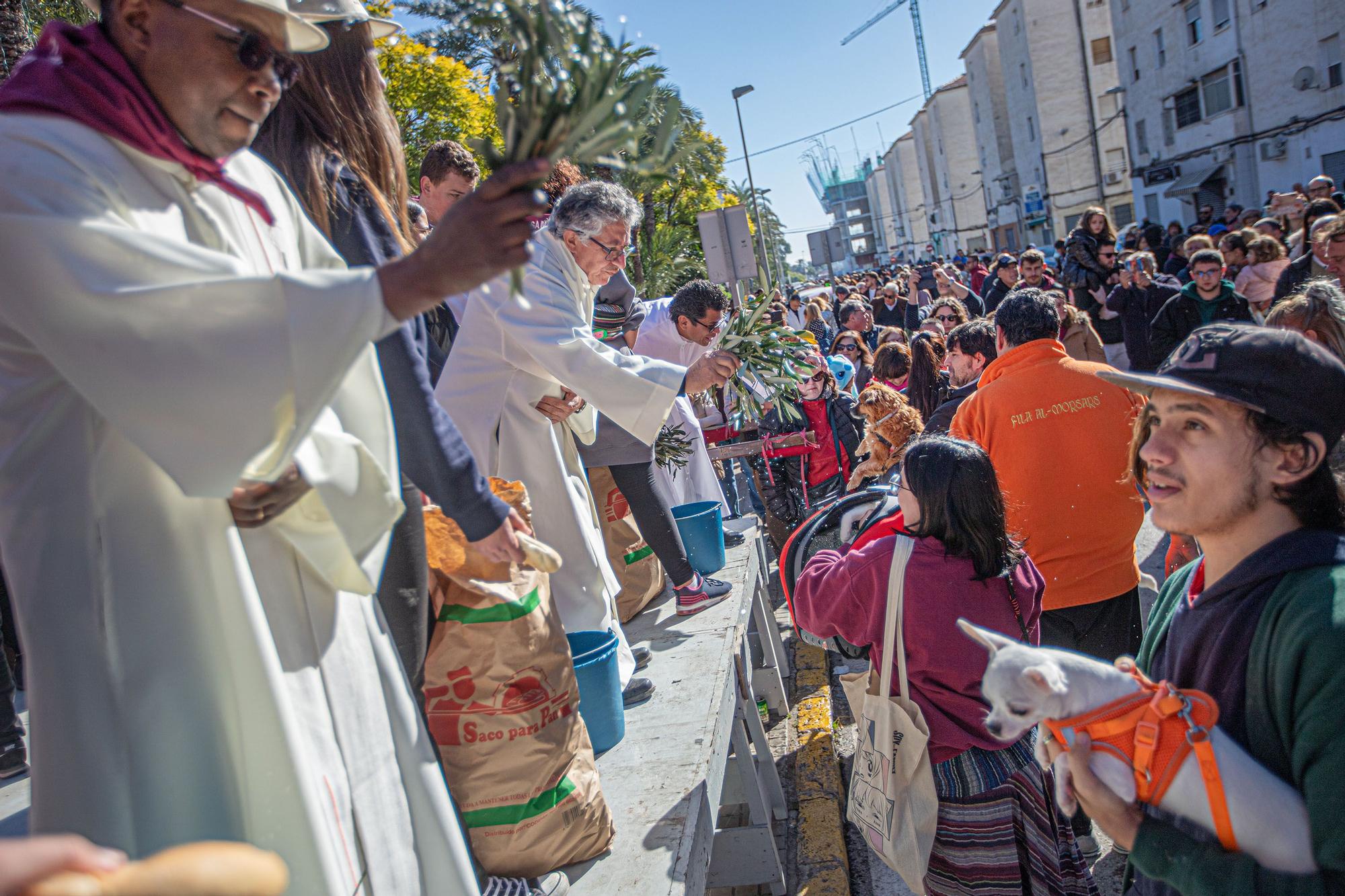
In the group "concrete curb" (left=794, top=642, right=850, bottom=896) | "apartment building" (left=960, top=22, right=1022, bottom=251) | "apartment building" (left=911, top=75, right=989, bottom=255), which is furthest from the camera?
"apartment building" (left=911, top=75, right=989, bottom=255)

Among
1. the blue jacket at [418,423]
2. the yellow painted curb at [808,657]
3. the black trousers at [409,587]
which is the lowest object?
the yellow painted curb at [808,657]

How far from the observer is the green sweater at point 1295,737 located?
141 cm

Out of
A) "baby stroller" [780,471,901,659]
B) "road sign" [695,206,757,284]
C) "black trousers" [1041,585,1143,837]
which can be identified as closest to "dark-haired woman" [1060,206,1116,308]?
"road sign" [695,206,757,284]

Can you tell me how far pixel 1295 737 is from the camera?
4.90 feet

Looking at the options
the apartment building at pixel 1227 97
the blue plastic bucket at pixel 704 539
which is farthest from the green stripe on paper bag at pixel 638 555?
the apartment building at pixel 1227 97

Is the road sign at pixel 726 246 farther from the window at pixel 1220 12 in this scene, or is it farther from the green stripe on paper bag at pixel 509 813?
the window at pixel 1220 12

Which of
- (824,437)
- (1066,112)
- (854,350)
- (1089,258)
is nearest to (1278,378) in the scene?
(824,437)

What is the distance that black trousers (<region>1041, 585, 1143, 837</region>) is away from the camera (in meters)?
3.70

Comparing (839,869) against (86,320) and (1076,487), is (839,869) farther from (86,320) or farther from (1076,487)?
(86,320)

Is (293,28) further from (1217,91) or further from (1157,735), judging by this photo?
(1217,91)

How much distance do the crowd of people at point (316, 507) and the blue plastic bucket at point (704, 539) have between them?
177 cm

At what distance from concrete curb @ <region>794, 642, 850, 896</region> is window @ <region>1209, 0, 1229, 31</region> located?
3032cm

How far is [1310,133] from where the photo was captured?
24281mm

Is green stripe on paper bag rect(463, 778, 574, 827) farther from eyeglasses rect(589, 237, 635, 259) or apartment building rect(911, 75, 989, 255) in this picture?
apartment building rect(911, 75, 989, 255)
